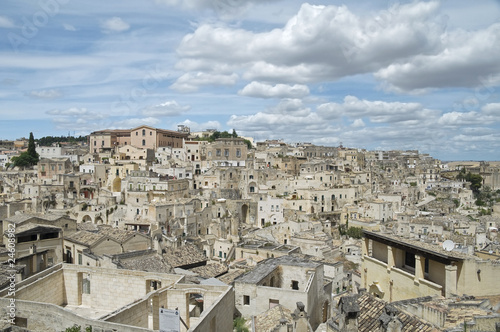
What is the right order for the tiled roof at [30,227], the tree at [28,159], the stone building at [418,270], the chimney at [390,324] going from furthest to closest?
the tree at [28,159] → the tiled roof at [30,227] → the stone building at [418,270] → the chimney at [390,324]

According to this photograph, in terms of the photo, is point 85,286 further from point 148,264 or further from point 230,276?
point 230,276

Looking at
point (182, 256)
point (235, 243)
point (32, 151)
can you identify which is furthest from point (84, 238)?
point (32, 151)

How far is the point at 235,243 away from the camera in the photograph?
3431 centimetres

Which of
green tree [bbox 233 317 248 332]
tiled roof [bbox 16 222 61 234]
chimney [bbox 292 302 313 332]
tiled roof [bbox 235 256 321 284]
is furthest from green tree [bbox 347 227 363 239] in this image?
chimney [bbox 292 302 313 332]

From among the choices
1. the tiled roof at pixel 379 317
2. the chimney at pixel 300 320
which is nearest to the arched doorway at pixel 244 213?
the chimney at pixel 300 320

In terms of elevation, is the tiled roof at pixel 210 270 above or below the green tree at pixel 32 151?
below

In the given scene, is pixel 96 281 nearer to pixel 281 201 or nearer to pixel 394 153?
pixel 281 201

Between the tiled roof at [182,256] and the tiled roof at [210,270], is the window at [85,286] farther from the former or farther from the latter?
the tiled roof at [182,256]

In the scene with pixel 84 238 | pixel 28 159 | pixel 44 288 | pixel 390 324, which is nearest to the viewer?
pixel 390 324

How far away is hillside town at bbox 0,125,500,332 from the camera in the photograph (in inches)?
435

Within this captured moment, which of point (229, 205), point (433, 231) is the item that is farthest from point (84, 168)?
point (433, 231)

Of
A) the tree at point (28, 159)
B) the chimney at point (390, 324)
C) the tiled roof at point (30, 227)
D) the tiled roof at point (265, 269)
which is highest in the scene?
the tree at point (28, 159)

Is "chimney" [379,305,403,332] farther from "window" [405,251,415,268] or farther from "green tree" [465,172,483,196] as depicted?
"green tree" [465,172,483,196]

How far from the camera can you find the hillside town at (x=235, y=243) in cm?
1106
